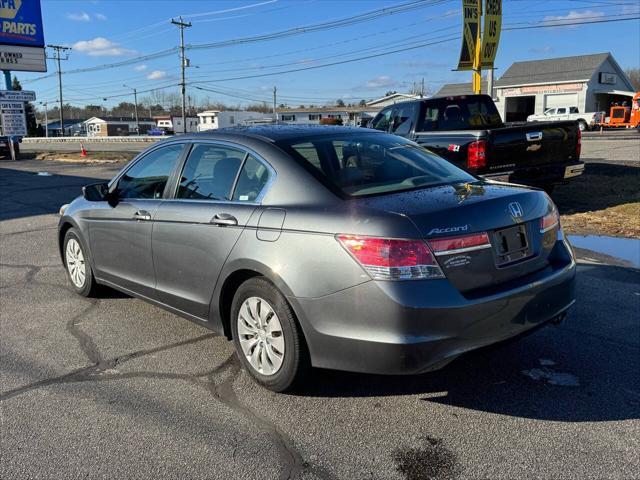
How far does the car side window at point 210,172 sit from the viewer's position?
156 inches

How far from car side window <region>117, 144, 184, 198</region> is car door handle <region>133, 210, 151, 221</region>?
17 cm

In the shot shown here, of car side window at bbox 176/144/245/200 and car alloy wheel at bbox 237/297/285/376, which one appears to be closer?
car alloy wheel at bbox 237/297/285/376

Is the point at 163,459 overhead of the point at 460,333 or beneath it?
beneath

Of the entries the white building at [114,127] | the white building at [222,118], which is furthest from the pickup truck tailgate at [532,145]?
the white building at [114,127]

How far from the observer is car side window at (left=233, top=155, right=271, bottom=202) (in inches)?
146

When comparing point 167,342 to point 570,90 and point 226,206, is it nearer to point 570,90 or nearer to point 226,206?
point 226,206

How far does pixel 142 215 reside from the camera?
4.52 m

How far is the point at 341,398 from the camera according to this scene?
3.55 m

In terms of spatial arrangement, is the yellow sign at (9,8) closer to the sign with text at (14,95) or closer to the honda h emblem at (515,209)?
the sign with text at (14,95)

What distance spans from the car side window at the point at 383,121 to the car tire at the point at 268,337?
7761 millimetres

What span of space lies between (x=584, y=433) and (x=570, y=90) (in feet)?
199

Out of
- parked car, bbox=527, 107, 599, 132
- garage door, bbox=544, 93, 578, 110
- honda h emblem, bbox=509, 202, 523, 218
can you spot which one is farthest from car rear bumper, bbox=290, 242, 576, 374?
garage door, bbox=544, 93, 578, 110

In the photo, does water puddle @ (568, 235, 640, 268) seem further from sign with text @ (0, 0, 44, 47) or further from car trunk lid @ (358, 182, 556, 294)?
sign with text @ (0, 0, 44, 47)

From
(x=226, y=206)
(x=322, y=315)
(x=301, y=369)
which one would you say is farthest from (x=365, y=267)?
(x=226, y=206)
